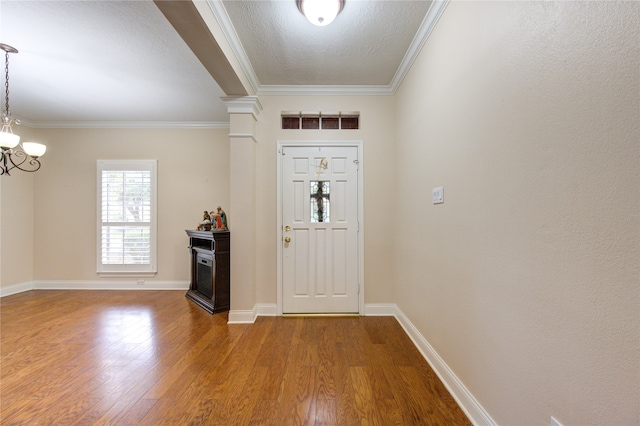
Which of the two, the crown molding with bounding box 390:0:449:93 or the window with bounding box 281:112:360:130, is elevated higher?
the crown molding with bounding box 390:0:449:93

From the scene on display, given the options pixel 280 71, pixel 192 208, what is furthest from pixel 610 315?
pixel 192 208

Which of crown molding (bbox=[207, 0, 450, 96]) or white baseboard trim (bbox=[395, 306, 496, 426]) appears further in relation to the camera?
crown molding (bbox=[207, 0, 450, 96])

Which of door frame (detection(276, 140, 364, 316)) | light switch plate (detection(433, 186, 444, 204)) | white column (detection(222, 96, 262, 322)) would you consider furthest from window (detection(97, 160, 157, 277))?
light switch plate (detection(433, 186, 444, 204))

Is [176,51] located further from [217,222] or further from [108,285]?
[108,285]

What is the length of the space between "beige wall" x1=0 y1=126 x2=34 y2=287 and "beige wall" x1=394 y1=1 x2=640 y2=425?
19.9 feet

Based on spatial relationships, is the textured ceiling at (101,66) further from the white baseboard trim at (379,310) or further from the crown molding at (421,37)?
the white baseboard trim at (379,310)

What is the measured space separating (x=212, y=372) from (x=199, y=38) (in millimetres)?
2525

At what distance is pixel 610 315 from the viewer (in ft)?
2.54

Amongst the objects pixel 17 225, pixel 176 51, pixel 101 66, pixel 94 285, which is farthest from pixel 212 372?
pixel 17 225

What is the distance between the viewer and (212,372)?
1967 mm

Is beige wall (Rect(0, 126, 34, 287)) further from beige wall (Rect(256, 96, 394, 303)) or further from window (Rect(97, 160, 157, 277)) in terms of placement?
beige wall (Rect(256, 96, 394, 303))

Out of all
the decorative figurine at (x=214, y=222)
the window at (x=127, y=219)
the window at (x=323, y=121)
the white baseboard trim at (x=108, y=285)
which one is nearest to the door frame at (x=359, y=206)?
the window at (x=323, y=121)

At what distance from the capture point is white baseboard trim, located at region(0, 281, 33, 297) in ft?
12.6

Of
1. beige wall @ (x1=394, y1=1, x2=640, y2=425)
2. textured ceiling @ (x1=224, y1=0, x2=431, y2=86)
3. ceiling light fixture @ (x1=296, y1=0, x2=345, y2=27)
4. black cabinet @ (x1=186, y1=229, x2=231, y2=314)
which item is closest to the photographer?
beige wall @ (x1=394, y1=1, x2=640, y2=425)
